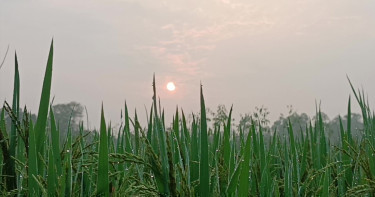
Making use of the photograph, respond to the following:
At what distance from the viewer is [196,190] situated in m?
1.28

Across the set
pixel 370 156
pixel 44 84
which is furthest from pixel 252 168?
pixel 44 84

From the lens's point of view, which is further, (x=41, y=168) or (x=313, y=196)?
(x=313, y=196)

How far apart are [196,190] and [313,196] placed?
614mm

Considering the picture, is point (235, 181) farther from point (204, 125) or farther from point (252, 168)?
point (252, 168)

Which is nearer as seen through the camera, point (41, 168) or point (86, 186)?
point (41, 168)

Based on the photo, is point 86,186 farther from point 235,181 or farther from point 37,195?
point 235,181

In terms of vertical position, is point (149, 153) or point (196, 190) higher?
point (149, 153)

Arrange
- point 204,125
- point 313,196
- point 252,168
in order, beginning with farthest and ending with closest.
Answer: point 252,168, point 313,196, point 204,125

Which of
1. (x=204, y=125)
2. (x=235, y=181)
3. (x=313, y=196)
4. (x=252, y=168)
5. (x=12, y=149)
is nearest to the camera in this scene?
(x=204, y=125)

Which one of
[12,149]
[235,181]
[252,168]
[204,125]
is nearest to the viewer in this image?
[204,125]

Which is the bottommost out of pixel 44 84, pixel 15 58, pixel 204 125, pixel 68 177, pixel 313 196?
pixel 313 196

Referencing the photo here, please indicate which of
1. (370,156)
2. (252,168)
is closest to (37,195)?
(252,168)

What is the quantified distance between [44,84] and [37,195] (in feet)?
1.06

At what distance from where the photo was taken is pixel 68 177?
1.36 m
